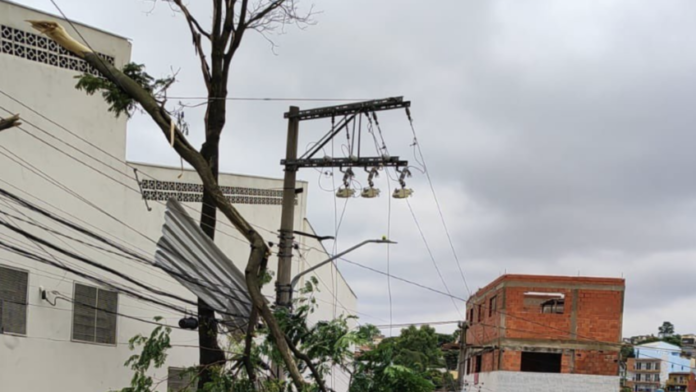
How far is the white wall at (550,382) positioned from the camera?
1170 inches

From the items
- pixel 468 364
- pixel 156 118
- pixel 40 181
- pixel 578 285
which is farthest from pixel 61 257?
Answer: pixel 468 364

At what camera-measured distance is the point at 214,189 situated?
841 centimetres

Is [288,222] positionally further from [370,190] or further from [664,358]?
[664,358]

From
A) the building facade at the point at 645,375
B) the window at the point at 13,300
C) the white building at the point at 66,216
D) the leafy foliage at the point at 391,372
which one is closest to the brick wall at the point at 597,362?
the white building at the point at 66,216

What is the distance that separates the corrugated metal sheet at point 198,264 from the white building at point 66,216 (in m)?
2.73

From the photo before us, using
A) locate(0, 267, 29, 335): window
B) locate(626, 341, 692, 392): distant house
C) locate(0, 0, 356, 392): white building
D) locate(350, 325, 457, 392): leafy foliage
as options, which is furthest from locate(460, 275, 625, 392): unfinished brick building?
locate(626, 341, 692, 392): distant house

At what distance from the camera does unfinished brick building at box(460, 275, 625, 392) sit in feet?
98.1

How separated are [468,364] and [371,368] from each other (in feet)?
112

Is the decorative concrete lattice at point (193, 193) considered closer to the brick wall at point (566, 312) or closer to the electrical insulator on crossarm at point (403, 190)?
the electrical insulator on crossarm at point (403, 190)

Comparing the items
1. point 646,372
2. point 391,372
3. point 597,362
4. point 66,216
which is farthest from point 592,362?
point 646,372

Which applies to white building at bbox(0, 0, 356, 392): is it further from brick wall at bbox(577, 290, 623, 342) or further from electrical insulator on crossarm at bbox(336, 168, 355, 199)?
brick wall at bbox(577, 290, 623, 342)

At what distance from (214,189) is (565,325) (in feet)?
80.1

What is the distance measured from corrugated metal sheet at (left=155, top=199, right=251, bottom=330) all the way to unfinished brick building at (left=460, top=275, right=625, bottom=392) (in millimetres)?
20096

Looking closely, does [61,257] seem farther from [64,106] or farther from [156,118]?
[156,118]
